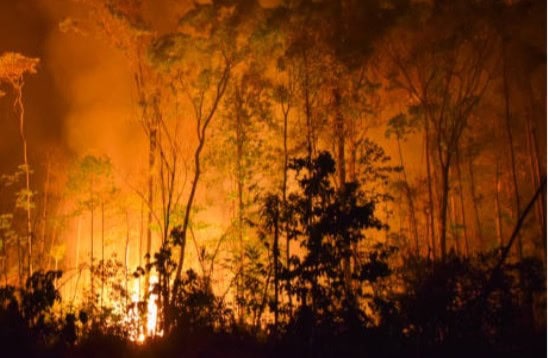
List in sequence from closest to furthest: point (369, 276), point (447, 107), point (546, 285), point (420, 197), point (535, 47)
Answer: point (369, 276)
point (546, 285)
point (535, 47)
point (447, 107)
point (420, 197)

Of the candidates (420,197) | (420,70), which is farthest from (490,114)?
(420,70)

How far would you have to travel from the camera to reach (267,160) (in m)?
16.1

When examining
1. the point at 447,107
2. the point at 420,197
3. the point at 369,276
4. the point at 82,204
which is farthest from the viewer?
the point at 420,197

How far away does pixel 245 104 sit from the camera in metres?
16.3

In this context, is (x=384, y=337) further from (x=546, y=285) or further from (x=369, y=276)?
(x=546, y=285)

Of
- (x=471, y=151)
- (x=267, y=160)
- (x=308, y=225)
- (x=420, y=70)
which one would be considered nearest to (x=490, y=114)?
(x=471, y=151)

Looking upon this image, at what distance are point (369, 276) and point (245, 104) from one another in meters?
9.65

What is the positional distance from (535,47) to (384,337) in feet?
31.1

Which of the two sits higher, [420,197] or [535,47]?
[535,47]

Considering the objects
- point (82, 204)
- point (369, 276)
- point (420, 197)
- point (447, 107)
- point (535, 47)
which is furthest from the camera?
point (420, 197)

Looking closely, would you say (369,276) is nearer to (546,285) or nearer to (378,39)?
(546,285)

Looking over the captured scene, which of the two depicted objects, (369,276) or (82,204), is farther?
(82,204)

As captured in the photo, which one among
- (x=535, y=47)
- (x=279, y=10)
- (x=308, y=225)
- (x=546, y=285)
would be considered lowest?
(x=546, y=285)

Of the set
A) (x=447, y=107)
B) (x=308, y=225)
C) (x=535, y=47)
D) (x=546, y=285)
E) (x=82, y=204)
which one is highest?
(x=535, y=47)
